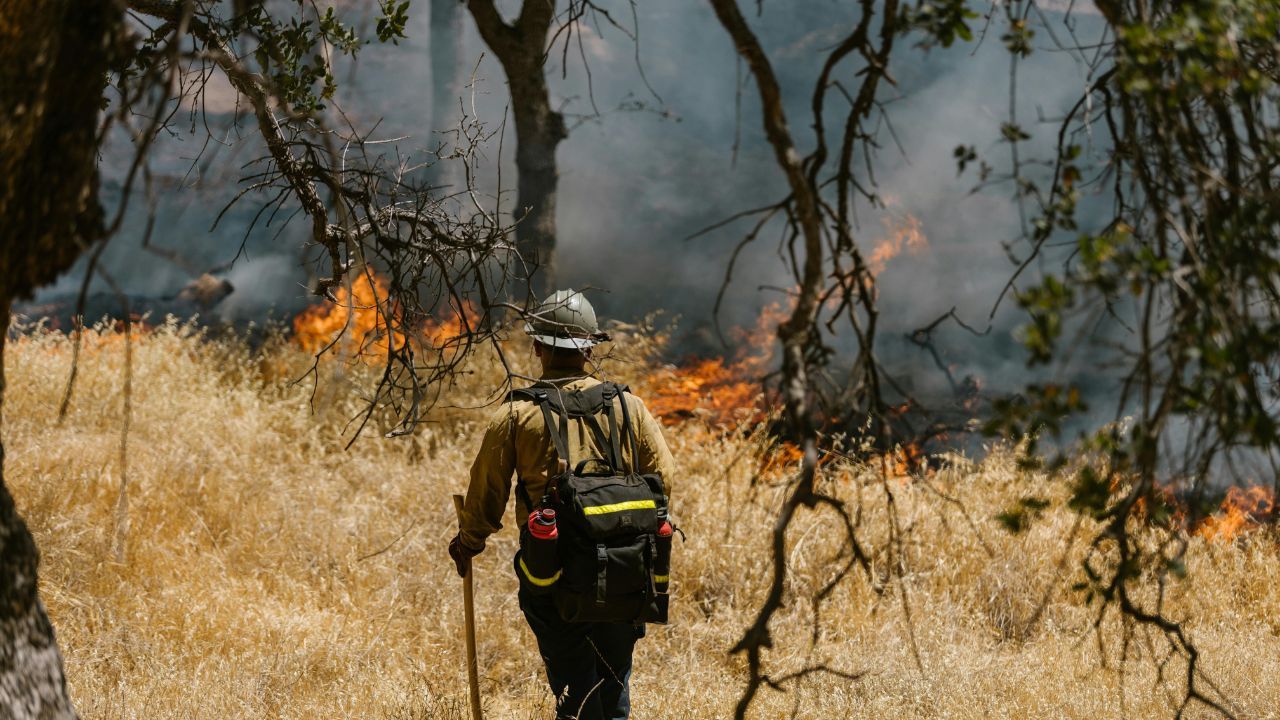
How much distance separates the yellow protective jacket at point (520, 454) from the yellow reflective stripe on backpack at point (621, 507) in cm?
21

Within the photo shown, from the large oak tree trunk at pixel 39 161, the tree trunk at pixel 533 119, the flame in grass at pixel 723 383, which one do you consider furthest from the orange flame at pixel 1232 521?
the large oak tree trunk at pixel 39 161

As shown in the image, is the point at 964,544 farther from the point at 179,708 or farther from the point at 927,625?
the point at 179,708

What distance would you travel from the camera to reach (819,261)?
1.84 meters

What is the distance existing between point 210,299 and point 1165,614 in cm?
1244

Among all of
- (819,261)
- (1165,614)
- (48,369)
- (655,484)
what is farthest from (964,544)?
(48,369)

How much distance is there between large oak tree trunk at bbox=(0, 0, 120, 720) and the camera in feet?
6.06

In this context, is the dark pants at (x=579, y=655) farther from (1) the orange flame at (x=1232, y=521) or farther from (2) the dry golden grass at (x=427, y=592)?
(1) the orange flame at (x=1232, y=521)

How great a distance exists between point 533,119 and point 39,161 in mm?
8258

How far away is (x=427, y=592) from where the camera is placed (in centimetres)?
543

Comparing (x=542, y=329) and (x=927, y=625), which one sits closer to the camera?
(x=542, y=329)

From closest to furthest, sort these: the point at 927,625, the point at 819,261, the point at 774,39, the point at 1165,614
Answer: the point at 819,261
the point at 927,625
the point at 1165,614
the point at 774,39

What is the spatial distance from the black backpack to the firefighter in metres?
0.06

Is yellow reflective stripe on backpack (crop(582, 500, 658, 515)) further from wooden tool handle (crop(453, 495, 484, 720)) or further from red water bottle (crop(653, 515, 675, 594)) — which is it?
wooden tool handle (crop(453, 495, 484, 720))

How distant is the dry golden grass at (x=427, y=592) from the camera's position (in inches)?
173
